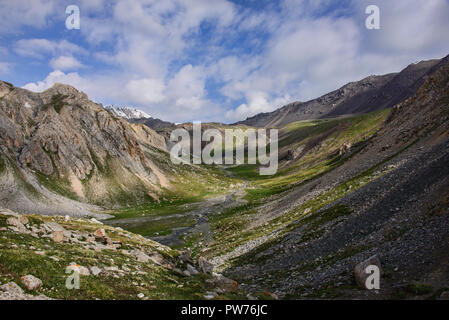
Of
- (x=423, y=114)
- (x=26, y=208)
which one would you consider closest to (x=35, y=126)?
(x=26, y=208)

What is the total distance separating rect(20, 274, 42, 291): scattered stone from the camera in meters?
14.4

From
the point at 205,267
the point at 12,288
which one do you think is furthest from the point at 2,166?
the point at 12,288

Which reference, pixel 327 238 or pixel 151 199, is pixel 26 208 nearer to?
pixel 151 199

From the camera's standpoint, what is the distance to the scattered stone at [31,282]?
47.4ft

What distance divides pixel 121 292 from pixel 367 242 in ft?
73.6

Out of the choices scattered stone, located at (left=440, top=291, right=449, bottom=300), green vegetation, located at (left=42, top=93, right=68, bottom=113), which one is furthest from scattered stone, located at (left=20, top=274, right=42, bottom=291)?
green vegetation, located at (left=42, top=93, right=68, bottom=113)

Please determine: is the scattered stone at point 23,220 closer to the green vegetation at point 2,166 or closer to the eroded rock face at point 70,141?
the green vegetation at point 2,166

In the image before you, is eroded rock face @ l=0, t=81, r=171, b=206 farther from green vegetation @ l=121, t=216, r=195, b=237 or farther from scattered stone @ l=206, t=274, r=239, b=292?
scattered stone @ l=206, t=274, r=239, b=292

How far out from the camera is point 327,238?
32250 mm

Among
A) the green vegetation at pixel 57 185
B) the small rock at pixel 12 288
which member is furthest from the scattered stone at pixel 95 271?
the green vegetation at pixel 57 185

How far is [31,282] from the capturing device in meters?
14.6

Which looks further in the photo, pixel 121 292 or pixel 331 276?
pixel 331 276
